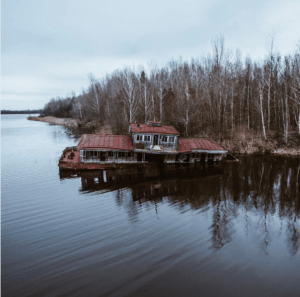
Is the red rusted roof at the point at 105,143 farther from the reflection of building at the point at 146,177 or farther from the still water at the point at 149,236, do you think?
the still water at the point at 149,236

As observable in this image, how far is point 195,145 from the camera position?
31.7 meters

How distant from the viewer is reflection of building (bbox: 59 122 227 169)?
93.6 ft

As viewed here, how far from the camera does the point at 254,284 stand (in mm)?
9766

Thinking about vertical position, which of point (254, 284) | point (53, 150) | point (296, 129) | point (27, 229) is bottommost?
point (254, 284)

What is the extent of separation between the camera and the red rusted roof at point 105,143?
28.4 m

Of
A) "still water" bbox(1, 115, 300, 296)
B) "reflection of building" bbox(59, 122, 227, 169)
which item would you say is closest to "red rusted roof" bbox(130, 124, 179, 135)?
"reflection of building" bbox(59, 122, 227, 169)

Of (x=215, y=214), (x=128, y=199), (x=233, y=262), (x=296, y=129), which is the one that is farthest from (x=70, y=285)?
(x=296, y=129)

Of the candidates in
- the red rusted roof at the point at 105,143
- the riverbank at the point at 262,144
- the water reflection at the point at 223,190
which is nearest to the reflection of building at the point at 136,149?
the red rusted roof at the point at 105,143

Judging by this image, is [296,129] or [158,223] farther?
[296,129]

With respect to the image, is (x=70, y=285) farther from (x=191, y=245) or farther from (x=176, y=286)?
(x=191, y=245)

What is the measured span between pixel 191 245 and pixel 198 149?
19719mm

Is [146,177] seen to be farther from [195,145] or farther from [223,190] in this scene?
[195,145]

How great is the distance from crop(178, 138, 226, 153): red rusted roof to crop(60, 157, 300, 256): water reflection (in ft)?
9.20

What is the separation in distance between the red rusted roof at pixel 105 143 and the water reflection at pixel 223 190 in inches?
139
